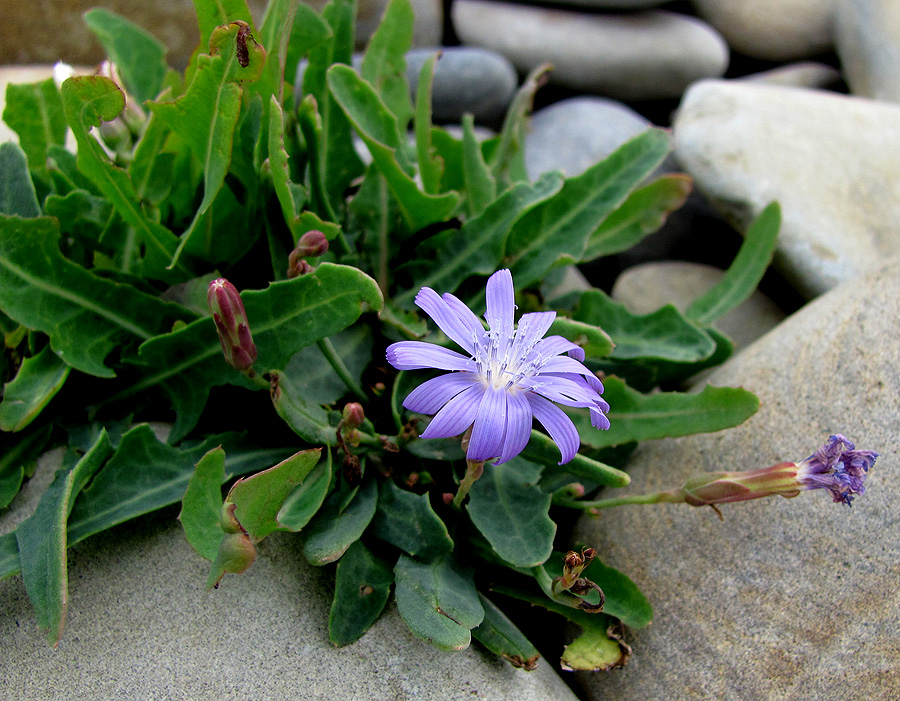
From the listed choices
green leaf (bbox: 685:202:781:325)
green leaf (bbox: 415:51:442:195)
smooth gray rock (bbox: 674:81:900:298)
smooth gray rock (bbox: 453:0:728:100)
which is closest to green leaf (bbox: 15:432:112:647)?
green leaf (bbox: 415:51:442:195)

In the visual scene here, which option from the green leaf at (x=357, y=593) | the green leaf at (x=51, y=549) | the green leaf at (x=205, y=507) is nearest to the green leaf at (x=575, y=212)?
the green leaf at (x=357, y=593)

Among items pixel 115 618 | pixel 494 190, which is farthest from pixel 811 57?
pixel 115 618

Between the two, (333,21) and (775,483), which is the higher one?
(333,21)

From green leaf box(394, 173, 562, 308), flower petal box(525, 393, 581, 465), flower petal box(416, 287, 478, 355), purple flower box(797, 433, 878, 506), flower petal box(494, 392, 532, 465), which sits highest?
flower petal box(416, 287, 478, 355)

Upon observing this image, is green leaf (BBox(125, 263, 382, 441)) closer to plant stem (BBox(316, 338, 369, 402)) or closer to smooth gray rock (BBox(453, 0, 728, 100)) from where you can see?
plant stem (BBox(316, 338, 369, 402))

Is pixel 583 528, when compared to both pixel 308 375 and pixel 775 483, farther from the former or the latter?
pixel 308 375

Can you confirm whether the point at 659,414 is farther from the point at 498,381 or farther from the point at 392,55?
the point at 392,55
